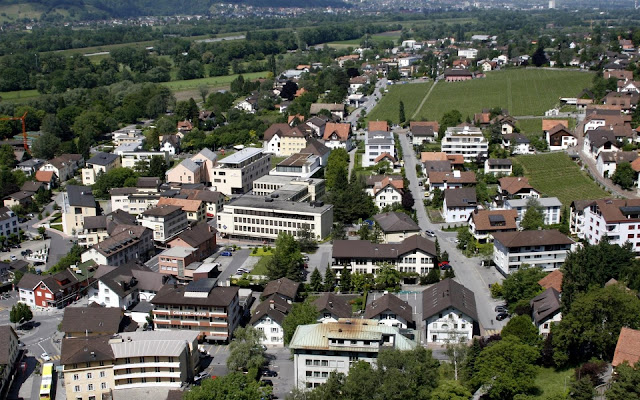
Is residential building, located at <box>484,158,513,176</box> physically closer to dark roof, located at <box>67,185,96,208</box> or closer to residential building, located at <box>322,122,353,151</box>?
residential building, located at <box>322,122,353,151</box>

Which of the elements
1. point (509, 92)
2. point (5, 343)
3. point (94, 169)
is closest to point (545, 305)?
point (5, 343)

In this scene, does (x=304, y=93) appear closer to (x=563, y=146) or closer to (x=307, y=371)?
(x=563, y=146)

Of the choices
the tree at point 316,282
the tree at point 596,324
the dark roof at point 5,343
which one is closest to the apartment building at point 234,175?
the tree at point 316,282

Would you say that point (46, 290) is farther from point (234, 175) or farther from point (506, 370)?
point (506, 370)

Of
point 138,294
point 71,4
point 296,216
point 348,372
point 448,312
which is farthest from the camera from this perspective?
point 71,4

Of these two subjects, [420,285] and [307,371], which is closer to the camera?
[307,371]

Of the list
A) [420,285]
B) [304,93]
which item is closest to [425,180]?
[420,285]
